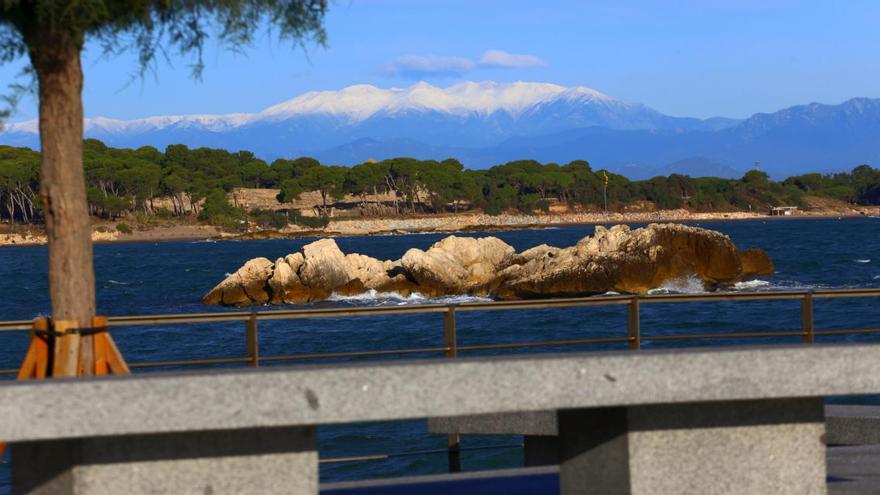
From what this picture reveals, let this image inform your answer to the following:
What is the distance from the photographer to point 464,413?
5.51m

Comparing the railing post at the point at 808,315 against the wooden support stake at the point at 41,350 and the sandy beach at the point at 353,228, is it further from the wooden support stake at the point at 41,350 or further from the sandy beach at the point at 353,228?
the sandy beach at the point at 353,228

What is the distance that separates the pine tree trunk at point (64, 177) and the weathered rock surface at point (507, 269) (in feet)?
134

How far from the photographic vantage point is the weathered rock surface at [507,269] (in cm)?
4825

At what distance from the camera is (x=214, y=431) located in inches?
215

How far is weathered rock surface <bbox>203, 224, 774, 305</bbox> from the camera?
4825 centimetres

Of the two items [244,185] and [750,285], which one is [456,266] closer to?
[750,285]

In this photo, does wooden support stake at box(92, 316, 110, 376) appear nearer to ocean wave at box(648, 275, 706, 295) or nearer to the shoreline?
ocean wave at box(648, 275, 706, 295)

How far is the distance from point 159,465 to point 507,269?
4558 centimetres

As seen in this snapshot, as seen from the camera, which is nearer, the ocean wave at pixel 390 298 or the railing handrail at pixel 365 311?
the railing handrail at pixel 365 311

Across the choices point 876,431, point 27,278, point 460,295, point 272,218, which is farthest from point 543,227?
point 876,431

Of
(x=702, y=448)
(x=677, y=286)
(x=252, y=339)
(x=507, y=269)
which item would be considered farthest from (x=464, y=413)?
(x=507, y=269)

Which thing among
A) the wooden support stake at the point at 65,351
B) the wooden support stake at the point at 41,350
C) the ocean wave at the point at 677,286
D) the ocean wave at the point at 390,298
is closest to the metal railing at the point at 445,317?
the wooden support stake at the point at 41,350

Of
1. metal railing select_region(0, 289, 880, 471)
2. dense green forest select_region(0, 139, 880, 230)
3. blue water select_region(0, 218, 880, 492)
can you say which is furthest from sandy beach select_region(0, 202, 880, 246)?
metal railing select_region(0, 289, 880, 471)

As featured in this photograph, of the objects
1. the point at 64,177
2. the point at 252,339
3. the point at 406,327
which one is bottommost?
the point at 406,327
